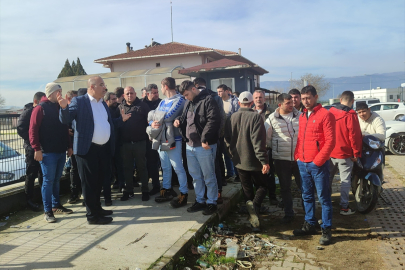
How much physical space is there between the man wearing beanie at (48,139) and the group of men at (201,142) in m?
0.01

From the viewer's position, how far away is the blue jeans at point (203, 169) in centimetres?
493

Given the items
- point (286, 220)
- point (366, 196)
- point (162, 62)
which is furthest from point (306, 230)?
point (162, 62)

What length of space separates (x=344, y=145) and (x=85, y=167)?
4.01 metres

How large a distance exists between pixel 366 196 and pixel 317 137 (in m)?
2.02

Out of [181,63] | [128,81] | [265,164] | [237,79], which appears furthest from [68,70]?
[265,164]

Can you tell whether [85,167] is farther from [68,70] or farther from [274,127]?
[68,70]

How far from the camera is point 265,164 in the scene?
4.52 metres

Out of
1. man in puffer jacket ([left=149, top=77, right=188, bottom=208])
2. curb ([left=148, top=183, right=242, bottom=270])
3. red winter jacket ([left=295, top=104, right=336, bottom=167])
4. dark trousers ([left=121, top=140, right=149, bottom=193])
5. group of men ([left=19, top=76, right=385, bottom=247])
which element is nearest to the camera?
curb ([left=148, top=183, right=242, bottom=270])

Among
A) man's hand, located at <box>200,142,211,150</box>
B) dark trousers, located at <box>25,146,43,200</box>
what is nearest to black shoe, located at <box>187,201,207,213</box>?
man's hand, located at <box>200,142,211,150</box>

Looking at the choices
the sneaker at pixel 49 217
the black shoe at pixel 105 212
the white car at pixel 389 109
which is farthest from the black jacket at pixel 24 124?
the white car at pixel 389 109

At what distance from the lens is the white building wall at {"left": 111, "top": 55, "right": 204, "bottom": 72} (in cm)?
2958

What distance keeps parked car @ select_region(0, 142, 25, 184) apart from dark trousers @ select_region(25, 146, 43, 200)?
1.06 feet

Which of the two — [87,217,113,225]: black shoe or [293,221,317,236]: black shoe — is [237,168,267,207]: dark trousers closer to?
[293,221,317,236]: black shoe

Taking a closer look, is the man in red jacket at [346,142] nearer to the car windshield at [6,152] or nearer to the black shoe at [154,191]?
the black shoe at [154,191]
